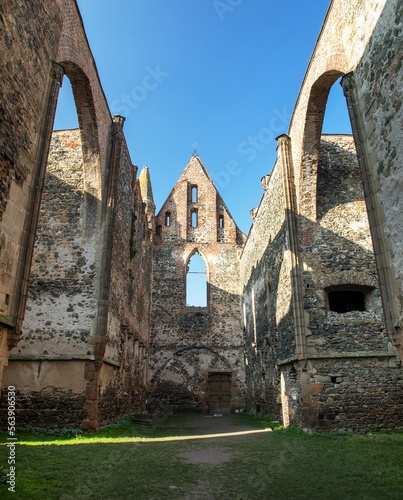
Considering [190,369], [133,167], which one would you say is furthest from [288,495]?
[190,369]

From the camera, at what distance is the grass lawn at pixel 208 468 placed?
479cm

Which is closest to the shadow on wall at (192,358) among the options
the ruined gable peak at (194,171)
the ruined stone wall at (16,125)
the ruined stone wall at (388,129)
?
the ruined gable peak at (194,171)

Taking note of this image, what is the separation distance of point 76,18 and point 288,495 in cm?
948

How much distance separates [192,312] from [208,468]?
14.4m

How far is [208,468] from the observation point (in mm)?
6262

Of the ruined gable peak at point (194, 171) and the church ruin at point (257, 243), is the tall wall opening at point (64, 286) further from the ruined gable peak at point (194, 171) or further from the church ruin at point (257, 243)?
the ruined gable peak at point (194, 171)

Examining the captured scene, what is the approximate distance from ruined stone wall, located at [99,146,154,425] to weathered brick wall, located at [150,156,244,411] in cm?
122

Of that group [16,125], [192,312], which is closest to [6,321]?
[16,125]

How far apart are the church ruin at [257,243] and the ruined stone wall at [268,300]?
10 cm

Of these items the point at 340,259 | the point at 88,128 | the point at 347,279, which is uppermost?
the point at 88,128

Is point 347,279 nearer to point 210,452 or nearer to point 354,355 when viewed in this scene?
point 354,355

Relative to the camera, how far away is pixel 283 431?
34.8 ft

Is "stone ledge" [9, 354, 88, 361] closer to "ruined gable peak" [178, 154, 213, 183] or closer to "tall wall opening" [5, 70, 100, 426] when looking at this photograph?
"tall wall opening" [5, 70, 100, 426]

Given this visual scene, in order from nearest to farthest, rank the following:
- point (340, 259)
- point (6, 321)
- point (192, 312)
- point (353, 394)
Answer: point (6, 321) < point (353, 394) < point (340, 259) < point (192, 312)
